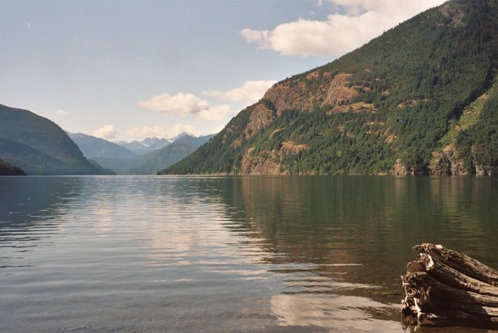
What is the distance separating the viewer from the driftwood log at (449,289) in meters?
15.3

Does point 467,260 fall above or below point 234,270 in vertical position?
above

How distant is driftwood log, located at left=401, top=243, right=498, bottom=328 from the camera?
50.2ft

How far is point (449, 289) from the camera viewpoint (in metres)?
15.5

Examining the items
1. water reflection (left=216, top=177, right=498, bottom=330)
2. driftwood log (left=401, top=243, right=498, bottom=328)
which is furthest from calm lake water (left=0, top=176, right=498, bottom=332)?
driftwood log (left=401, top=243, right=498, bottom=328)

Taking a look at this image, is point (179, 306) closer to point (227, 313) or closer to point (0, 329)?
point (227, 313)

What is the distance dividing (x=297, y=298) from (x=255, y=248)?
13231 mm

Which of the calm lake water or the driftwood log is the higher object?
the driftwood log

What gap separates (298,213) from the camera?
57.2 meters

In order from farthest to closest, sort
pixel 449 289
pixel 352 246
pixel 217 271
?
pixel 352 246
pixel 217 271
pixel 449 289

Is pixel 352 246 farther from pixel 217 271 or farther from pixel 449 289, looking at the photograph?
pixel 449 289

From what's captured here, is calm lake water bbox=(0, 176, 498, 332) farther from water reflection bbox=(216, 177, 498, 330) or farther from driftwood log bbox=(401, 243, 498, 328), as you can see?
driftwood log bbox=(401, 243, 498, 328)

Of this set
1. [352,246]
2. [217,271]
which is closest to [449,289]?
[217,271]

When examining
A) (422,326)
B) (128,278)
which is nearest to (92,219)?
(128,278)

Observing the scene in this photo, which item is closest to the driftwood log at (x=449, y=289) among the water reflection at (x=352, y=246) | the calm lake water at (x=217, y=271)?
the calm lake water at (x=217, y=271)
